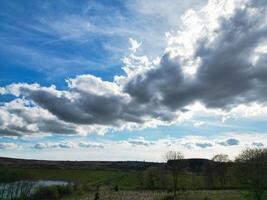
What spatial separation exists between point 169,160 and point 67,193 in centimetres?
2822

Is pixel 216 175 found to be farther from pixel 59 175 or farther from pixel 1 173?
pixel 59 175

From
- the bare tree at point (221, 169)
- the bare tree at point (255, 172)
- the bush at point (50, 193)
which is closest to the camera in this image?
the bare tree at point (255, 172)

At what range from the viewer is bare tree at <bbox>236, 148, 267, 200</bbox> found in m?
44.9

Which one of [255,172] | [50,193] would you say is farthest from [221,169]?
[255,172]

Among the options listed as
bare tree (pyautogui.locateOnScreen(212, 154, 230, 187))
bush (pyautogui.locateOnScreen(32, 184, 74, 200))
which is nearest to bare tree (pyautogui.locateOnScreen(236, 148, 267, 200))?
bush (pyautogui.locateOnScreen(32, 184, 74, 200))

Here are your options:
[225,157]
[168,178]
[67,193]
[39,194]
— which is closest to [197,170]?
[225,157]

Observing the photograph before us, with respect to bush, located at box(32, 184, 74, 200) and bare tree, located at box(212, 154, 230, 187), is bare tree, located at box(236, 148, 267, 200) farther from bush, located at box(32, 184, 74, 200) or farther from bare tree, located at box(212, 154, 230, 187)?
bare tree, located at box(212, 154, 230, 187)

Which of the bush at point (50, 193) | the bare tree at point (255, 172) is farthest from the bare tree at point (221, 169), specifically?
the bare tree at point (255, 172)

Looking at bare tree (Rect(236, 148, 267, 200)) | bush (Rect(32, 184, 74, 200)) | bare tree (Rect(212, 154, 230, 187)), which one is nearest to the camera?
bare tree (Rect(236, 148, 267, 200))

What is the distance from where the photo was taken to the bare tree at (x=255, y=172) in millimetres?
44938

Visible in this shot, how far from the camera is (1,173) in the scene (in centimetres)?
8244

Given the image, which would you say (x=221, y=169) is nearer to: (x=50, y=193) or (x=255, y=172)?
(x=50, y=193)

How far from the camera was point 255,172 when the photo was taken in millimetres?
45531

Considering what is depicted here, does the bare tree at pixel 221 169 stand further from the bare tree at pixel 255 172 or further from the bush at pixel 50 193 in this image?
the bare tree at pixel 255 172
